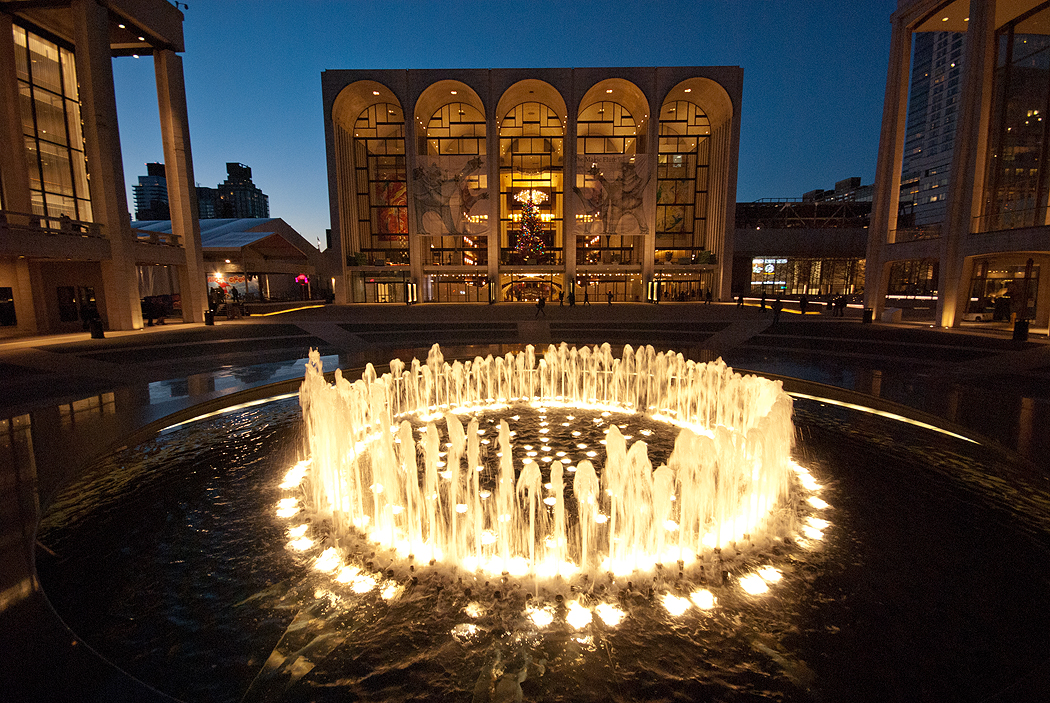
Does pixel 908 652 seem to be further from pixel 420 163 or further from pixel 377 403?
pixel 420 163

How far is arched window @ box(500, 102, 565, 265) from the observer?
50.0 meters

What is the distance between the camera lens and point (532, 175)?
52531 millimetres

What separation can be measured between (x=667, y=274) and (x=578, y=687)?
4842cm

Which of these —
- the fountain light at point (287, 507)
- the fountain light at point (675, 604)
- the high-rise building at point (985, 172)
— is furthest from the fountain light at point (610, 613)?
the high-rise building at point (985, 172)

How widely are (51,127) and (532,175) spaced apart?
3893cm

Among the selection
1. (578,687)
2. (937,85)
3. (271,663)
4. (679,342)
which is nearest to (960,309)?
(679,342)

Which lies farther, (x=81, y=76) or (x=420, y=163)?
(x=420, y=163)

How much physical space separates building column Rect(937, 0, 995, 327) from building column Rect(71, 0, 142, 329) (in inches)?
1562

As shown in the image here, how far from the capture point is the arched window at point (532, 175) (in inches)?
1970

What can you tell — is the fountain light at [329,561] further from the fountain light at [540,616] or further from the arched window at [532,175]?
the arched window at [532,175]

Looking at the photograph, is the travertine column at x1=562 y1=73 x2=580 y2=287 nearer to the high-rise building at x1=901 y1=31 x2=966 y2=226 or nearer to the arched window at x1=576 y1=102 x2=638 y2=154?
the arched window at x1=576 y1=102 x2=638 y2=154

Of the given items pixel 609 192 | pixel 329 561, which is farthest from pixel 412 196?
pixel 329 561

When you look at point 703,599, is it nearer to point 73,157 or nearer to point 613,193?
point 73,157

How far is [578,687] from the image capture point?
11.8 feet
